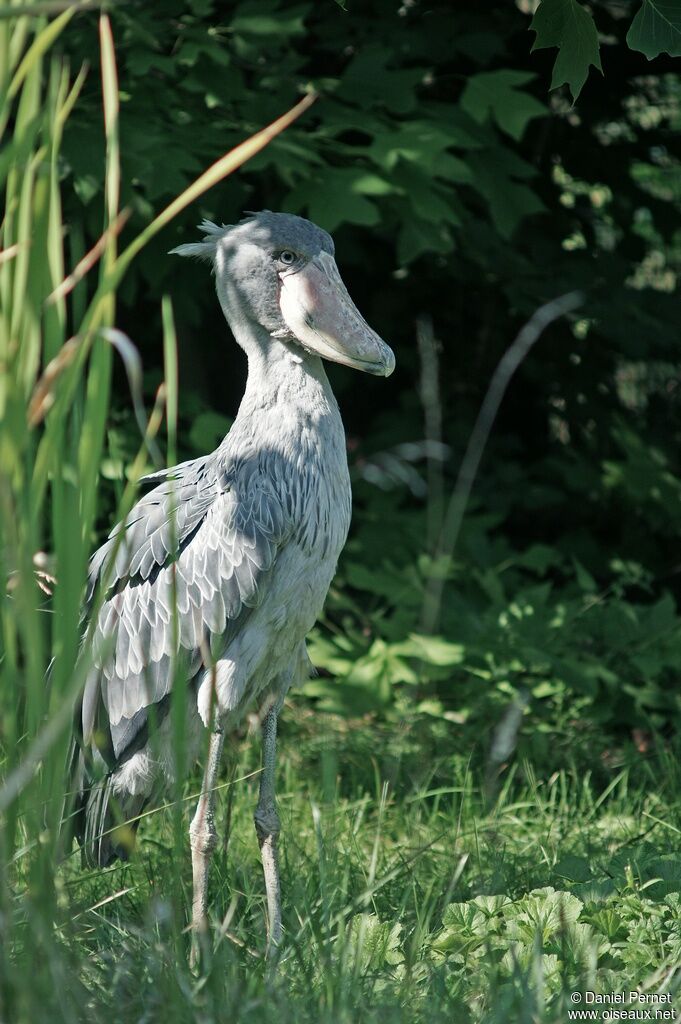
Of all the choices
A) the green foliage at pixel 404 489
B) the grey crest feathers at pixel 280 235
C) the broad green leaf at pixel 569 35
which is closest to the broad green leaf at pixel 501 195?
the green foliage at pixel 404 489

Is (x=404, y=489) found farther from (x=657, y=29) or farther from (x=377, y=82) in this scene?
(x=657, y=29)

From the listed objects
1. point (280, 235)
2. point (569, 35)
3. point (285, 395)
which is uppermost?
point (569, 35)

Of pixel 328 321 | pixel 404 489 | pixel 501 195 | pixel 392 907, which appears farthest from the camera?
pixel 404 489

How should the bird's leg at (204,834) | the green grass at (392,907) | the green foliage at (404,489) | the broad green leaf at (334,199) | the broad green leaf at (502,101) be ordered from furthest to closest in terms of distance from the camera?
the broad green leaf at (502,101), the broad green leaf at (334,199), the bird's leg at (204,834), the green grass at (392,907), the green foliage at (404,489)

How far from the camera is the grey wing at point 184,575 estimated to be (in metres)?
2.79

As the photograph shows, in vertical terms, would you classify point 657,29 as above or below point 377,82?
above

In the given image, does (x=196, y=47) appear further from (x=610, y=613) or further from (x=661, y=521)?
(x=661, y=521)

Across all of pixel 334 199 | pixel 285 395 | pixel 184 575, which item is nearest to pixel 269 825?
pixel 184 575

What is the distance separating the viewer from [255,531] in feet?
9.09

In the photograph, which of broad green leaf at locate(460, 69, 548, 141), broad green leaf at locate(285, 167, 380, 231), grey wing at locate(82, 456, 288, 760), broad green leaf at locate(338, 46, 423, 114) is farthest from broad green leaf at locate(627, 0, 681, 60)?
broad green leaf at locate(338, 46, 423, 114)

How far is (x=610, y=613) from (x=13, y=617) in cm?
262

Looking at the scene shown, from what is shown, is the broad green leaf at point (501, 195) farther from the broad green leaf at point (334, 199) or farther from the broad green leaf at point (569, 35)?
the broad green leaf at point (569, 35)

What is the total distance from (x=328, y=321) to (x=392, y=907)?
4.29 ft

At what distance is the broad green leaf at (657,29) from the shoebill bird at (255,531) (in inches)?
33.8
